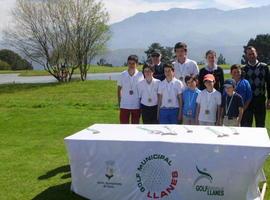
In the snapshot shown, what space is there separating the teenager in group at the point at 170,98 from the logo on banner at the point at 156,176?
6.96ft

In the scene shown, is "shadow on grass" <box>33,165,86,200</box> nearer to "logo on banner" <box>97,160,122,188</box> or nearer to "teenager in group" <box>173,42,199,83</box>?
"logo on banner" <box>97,160,122,188</box>

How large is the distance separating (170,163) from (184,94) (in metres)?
2.23

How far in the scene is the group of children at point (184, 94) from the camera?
770 centimetres

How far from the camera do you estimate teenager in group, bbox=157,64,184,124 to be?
26.2ft

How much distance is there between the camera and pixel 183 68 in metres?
8.36

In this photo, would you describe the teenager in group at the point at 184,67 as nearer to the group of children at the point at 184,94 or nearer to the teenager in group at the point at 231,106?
the group of children at the point at 184,94

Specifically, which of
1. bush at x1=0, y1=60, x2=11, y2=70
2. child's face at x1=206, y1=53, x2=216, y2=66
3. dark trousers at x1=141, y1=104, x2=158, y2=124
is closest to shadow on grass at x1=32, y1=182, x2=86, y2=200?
dark trousers at x1=141, y1=104, x2=158, y2=124

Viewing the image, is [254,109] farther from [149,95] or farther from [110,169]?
[110,169]

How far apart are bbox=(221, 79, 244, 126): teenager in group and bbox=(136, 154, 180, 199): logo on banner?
6.62 feet

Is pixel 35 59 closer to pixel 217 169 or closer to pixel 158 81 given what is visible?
pixel 158 81

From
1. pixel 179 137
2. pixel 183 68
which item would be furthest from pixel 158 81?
pixel 179 137

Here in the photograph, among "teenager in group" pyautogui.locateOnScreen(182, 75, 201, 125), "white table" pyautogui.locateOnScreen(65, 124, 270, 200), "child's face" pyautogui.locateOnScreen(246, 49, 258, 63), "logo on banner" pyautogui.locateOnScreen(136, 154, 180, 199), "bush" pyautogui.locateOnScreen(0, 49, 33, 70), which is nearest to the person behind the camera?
"white table" pyautogui.locateOnScreen(65, 124, 270, 200)

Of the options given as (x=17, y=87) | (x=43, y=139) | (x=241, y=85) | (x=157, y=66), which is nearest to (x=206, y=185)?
(x=241, y=85)

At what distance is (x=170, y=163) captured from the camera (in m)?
6.02
